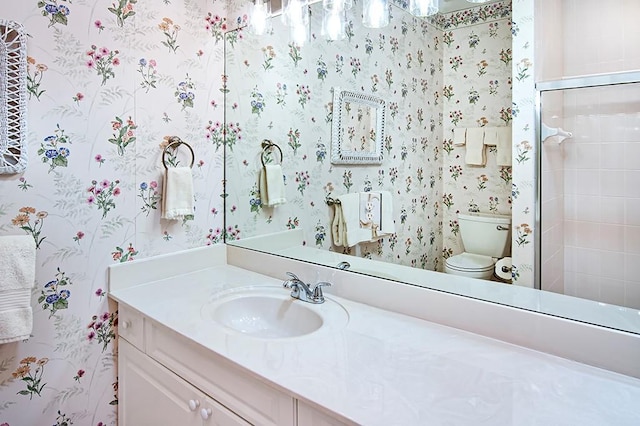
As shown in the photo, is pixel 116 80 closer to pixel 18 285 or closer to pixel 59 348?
pixel 18 285

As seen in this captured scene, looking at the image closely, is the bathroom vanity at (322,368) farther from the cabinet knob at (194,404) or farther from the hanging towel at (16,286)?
the hanging towel at (16,286)

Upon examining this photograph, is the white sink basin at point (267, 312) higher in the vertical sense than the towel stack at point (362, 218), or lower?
lower

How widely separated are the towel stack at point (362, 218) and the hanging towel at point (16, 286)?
1.05m

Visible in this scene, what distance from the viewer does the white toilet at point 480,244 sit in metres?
1.22

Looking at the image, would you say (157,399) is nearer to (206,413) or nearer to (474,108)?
(206,413)

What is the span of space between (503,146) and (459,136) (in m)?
0.14

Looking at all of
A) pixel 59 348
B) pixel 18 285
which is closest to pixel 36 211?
pixel 18 285

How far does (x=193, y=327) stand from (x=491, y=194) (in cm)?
99

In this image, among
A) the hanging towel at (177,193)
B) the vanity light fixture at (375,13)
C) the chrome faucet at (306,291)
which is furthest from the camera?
the hanging towel at (177,193)

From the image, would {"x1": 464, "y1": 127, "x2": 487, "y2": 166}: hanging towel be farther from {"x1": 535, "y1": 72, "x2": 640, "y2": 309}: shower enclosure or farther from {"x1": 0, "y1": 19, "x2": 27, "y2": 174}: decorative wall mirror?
{"x1": 0, "y1": 19, "x2": 27, "y2": 174}: decorative wall mirror

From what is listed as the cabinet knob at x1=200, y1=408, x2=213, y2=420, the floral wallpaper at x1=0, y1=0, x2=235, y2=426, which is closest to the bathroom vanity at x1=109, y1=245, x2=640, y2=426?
the cabinet knob at x1=200, y1=408, x2=213, y2=420

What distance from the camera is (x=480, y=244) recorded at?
1261 mm

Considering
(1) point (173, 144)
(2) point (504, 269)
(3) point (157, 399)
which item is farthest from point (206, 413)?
(1) point (173, 144)

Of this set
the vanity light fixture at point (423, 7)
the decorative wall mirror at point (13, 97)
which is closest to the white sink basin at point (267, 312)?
the decorative wall mirror at point (13, 97)
